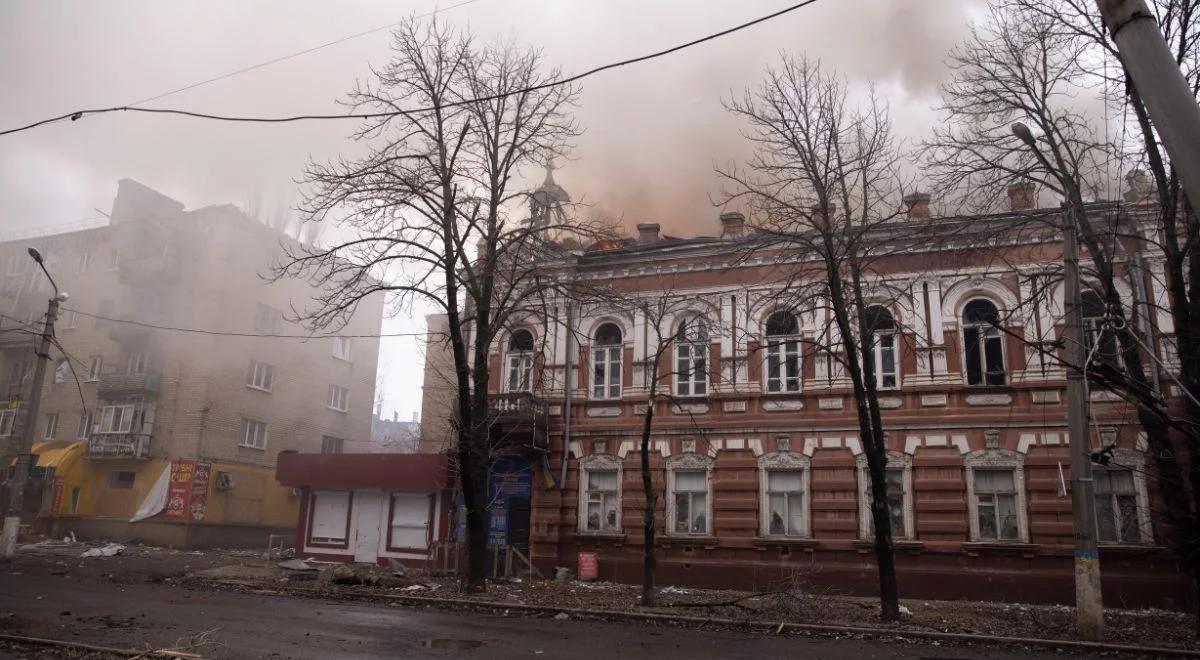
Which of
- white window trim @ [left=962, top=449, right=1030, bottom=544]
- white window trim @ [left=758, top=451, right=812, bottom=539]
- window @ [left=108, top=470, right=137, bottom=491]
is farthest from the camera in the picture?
window @ [left=108, top=470, right=137, bottom=491]

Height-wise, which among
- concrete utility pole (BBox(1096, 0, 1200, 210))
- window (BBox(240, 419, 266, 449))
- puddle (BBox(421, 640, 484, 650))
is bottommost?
puddle (BBox(421, 640, 484, 650))

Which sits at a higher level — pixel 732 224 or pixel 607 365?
pixel 732 224

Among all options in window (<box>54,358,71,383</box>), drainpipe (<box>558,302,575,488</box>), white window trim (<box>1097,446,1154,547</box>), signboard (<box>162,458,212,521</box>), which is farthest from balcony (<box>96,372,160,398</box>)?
white window trim (<box>1097,446,1154,547</box>)

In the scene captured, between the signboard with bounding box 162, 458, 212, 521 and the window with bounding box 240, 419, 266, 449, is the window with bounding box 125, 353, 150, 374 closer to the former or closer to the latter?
the window with bounding box 240, 419, 266, 449

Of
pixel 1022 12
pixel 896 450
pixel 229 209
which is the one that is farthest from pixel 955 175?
pixel 229 209

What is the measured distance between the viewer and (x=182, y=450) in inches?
1299

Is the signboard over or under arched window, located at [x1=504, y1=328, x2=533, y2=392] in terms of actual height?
under

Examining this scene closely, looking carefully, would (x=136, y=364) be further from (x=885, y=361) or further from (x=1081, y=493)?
(x=1081, y=493)

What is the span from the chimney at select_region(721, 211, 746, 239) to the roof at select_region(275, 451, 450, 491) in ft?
34.4

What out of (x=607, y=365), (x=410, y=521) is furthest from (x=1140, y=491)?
(x=410, y=521)

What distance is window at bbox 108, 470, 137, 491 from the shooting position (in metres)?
33.6

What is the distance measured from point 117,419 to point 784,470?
2825 cm

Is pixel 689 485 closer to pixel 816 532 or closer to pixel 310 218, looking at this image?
pixel 816 532

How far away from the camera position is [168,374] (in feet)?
111
